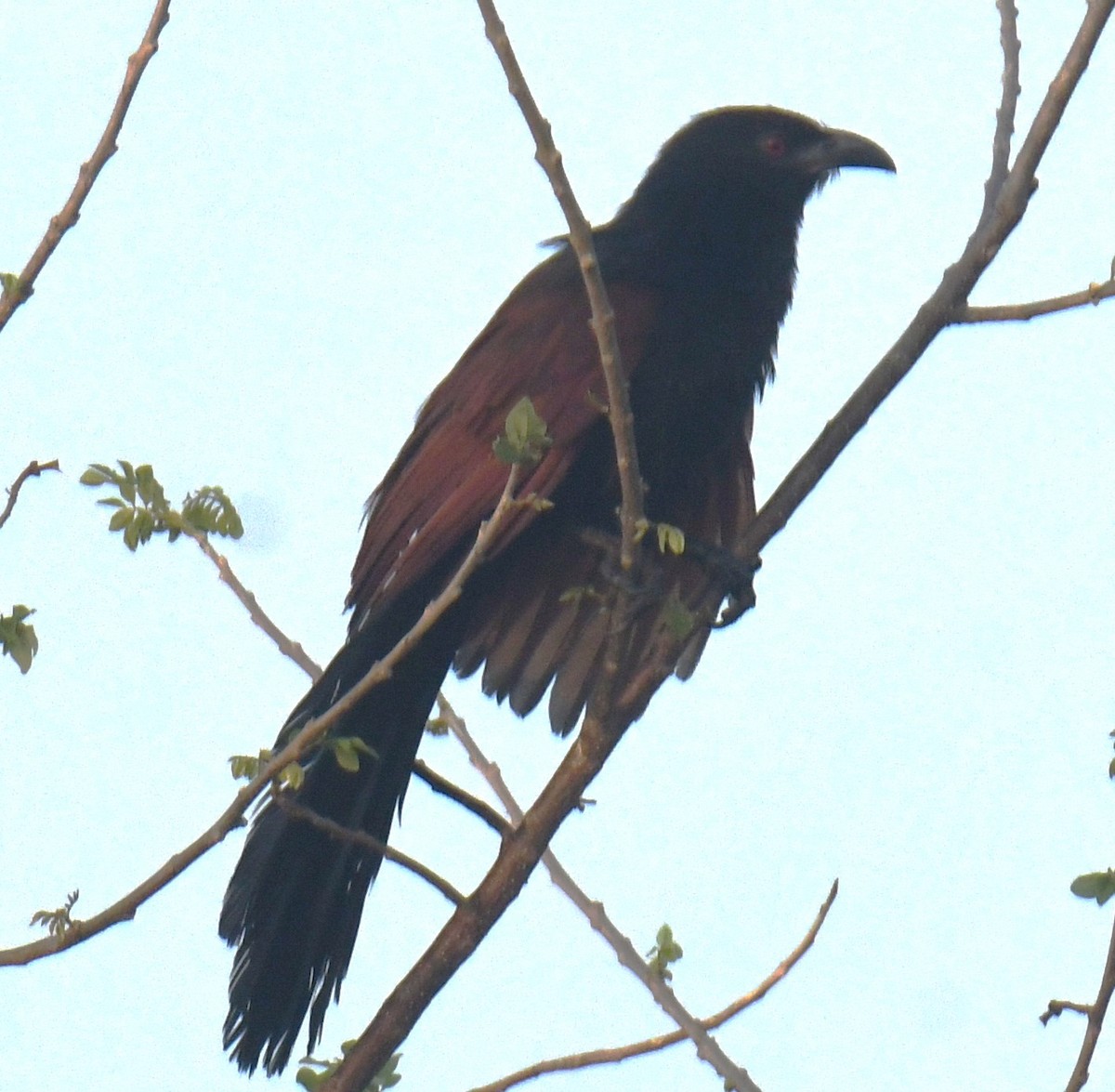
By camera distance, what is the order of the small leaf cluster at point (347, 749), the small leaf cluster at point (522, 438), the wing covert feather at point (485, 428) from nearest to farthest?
1. the small leaf cluster at point (522, 438)
2. the small leaf cluster at point (347, 749)
3. the wing covert feather at point (485, 428)

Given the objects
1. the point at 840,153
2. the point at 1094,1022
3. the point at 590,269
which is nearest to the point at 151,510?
the point at 590,269

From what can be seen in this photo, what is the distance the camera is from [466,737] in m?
2.77

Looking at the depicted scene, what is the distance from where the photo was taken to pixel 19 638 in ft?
6.51

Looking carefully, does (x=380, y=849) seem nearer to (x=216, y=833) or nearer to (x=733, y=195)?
(x=216, y=833)

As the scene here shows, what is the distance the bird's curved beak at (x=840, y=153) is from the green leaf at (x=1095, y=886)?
2133mm

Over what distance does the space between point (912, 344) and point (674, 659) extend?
2.06 feet

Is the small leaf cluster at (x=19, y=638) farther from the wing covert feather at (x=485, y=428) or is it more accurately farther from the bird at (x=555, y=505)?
the wing covert feather at (x=485, y=428)

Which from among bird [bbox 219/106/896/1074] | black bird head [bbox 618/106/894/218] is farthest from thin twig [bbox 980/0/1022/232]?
black bird head [bbox 618/106/894/218]

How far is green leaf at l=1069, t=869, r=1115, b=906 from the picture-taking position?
197cm

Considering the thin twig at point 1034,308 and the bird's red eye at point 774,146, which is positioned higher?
the bird's red eye at point 774,146

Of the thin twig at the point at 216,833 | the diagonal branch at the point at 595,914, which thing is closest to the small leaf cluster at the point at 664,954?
the diagonal branch at the point at 595,914

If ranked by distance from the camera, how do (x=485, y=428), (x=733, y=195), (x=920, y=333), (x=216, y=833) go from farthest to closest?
1. (x=733, y=195)
2. (x=485, y=428)
3. (x=920, y=333)
4. (x=216, y=833)

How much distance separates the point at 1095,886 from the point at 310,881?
121 centimetres

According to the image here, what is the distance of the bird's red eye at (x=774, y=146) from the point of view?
3.67 meters
